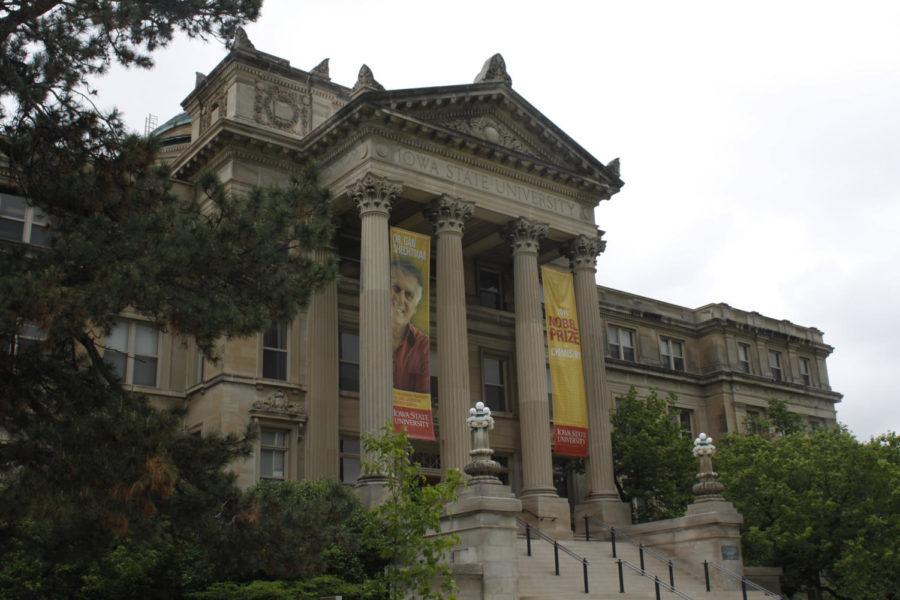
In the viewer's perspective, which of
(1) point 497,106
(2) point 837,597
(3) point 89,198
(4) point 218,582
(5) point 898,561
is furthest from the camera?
(1) point 497,106

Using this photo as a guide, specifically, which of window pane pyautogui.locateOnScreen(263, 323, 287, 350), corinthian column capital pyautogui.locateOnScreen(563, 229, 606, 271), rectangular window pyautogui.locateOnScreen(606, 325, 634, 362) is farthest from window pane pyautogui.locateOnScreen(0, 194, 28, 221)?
rectangular window pyautogui.locateOnScreen(606, 325, 634, 362)

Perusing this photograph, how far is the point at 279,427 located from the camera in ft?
96.9

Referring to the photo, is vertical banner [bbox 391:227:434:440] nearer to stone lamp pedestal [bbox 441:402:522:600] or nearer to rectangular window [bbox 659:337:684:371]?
stone lamp pedestal [bbox 441:402:522:600]

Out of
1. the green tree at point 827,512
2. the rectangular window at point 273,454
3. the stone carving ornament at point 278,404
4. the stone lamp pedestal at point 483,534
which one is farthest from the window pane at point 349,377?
the green tree at point 827,512

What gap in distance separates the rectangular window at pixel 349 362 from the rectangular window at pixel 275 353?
2285 mm

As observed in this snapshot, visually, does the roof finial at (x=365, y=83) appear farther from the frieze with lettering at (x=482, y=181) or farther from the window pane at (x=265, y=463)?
the window pane at (x=265, y=463)

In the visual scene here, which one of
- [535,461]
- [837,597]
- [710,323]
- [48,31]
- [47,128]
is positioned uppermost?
[710,323]

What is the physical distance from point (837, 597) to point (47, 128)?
24379 millimetres

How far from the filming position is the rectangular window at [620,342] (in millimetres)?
46844

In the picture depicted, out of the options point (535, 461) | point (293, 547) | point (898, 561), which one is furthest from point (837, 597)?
point (293, 547)

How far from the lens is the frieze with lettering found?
30188mm

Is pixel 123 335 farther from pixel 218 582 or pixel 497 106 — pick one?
pixel 497 106

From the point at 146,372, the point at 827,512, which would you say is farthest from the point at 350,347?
the point at 827,512

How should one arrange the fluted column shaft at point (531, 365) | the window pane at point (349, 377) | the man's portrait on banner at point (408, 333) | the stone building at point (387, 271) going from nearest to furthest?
the man's portrait on banner at point (408, 333)
the stone building at point (387, 271)
the fluted column shaft at point (531, 365)
the window pane at point (349, 377)
